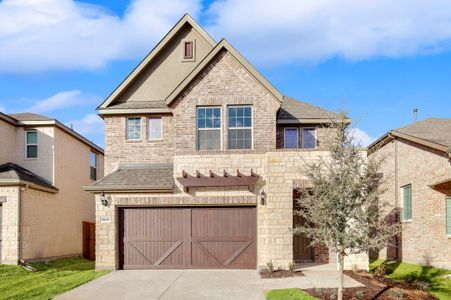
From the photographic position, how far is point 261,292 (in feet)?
42.5

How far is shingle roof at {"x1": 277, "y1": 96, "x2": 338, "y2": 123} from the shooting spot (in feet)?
67.2

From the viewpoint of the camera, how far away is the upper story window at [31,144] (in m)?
23.3

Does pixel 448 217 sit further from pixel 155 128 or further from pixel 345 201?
pixel 155 128

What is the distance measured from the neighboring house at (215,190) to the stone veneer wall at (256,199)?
0.04 metres

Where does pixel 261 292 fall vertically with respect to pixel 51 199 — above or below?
below

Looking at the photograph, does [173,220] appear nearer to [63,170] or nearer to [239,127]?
[239,127]

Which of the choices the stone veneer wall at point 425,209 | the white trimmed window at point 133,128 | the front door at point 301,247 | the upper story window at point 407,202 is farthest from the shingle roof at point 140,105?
the upper story window at point 407,202

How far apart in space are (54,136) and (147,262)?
9.53 metres

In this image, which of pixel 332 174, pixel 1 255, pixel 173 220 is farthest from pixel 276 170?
pixel 1 255

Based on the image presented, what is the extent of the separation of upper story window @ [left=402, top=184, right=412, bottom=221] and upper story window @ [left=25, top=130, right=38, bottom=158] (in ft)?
57.9

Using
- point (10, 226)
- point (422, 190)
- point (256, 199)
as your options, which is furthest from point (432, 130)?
point (10, 226)

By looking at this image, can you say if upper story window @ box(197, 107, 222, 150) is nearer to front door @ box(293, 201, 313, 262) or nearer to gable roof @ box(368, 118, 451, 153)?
front door @ box(293, 201, 313, 262)

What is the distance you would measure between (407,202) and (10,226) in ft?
56.0

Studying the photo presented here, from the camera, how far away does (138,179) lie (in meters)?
17.9
